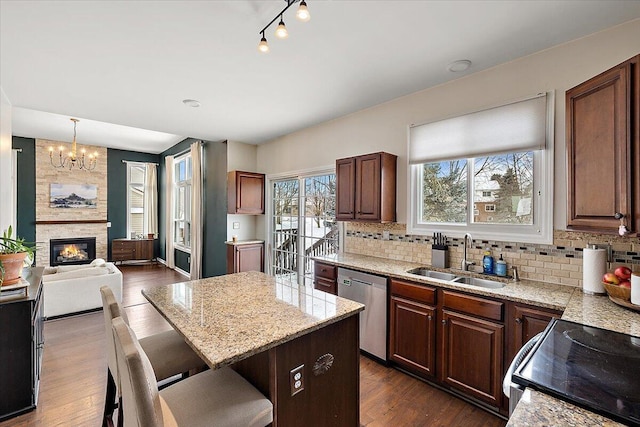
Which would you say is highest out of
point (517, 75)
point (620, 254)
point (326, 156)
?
point (517, 75)

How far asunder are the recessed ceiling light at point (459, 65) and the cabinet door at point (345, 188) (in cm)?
130

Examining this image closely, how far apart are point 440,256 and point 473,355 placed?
0.97 m

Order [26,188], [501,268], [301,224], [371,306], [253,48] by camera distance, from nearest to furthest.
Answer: [253,48] < [501,268] < [371,306] < [301,224] < [26,188]

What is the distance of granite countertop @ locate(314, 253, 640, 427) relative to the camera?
0.85 meters

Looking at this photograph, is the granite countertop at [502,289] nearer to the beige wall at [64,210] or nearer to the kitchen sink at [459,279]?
the kitchen sink at [459,279]

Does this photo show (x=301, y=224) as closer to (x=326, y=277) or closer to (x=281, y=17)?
(x=326, y=277)

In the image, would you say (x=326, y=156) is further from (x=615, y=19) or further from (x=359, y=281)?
(x=615, y=19)

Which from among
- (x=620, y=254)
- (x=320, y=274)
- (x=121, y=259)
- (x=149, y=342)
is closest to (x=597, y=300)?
(x=620, y=254)

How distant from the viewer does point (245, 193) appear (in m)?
5.12

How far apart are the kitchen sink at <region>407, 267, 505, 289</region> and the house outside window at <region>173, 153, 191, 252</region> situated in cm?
535

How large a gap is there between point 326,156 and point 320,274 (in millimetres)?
1741

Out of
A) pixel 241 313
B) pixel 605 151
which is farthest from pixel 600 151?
pixel 241 313

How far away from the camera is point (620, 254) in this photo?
2021 mm

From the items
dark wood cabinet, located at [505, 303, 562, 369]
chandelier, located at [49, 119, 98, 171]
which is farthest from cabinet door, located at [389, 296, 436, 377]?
Result: chandelier, located at [49, 119, 98, 171]
